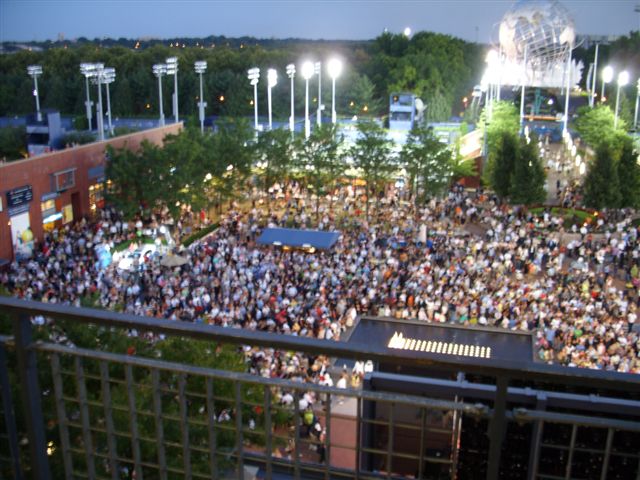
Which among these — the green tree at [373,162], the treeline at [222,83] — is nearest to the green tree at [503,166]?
the green tree at [373,162]

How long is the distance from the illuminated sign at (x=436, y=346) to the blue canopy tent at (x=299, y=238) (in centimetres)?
898

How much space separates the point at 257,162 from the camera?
123 feet

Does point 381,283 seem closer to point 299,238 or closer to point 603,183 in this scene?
point 299,238

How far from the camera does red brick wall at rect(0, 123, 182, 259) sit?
2684cm

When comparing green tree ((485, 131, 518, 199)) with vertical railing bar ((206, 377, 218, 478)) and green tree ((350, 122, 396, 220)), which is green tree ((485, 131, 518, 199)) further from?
vertical railing bar ((206, 377, 218, 478))

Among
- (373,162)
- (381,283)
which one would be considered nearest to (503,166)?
(373,162)

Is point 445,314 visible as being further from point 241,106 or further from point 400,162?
point 241,106

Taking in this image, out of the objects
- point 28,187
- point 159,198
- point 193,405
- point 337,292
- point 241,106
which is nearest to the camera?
point 193,405

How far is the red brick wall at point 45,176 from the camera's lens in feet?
88.1

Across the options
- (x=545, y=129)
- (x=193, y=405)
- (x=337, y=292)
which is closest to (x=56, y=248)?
(x=337, y=292)

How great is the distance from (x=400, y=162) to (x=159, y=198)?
12.0 metres

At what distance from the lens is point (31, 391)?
11.3 ft

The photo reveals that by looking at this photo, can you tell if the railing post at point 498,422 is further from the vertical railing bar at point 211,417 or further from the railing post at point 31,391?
the railing post at point 31,391

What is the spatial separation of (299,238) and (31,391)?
2304cm
